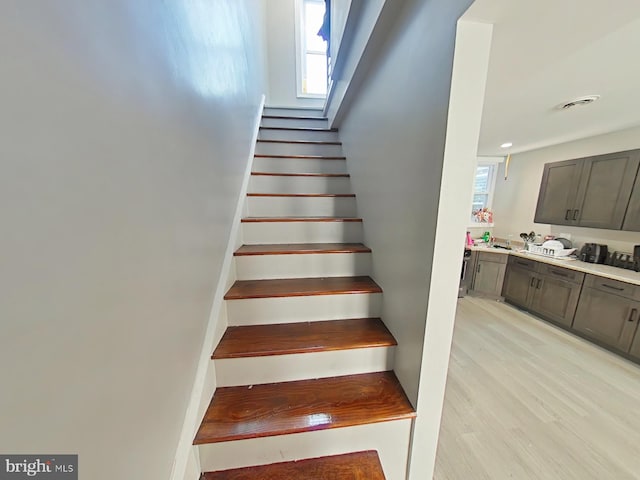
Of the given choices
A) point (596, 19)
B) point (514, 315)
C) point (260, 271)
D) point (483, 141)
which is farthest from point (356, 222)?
point (514, 315)

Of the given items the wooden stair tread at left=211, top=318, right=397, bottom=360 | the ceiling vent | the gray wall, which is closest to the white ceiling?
the ceiling vent

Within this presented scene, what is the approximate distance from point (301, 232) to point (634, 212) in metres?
3.27

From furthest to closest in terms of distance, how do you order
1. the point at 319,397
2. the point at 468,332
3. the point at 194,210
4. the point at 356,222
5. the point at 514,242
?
1. the point at 514,242
2. the point at 468,332
3. the point at 356,222
4. the point at 319,397
5. the point at 194,210

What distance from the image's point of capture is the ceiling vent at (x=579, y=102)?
1747 millimetres

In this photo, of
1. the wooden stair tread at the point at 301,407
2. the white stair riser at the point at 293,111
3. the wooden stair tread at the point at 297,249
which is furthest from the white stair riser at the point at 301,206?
the white stair riser at the point at 293,111

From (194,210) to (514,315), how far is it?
3881 mm

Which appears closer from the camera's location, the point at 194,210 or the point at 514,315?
the point at 194,210

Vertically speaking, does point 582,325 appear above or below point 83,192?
below

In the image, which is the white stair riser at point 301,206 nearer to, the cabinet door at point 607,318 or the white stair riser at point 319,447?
the white stair riser at point 319,447

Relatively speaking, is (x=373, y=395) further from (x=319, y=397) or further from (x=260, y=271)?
(x=260, y=271)

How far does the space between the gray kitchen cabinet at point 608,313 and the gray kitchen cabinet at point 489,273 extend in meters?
0.92

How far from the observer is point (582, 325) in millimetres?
2504

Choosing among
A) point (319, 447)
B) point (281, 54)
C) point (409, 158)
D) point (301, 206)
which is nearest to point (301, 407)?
point (319, 447)

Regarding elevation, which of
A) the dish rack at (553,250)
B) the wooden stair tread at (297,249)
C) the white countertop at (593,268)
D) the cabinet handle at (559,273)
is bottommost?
the cabinet handle at (559,273)
